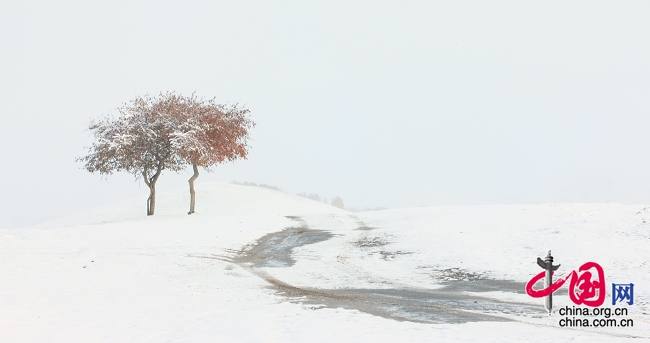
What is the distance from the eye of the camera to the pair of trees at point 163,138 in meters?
44.2

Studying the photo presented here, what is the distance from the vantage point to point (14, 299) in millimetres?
16828

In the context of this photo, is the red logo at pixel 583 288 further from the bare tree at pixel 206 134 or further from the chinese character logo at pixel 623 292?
the bare tree at pixel 206 134

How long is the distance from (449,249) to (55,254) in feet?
57.0

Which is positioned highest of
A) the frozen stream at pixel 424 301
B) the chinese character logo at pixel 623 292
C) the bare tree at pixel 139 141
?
the bare tree at pixel 139 141

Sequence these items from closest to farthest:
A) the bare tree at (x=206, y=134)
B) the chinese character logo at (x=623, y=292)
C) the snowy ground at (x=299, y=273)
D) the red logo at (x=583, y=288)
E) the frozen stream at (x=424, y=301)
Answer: the snowy ground at (x=299, y=273)
the frozen stream at (x=424, y=301)
the red logo at (x=583, y=288)
the chinese character logo at (x=623, y=292)
the bare tree at (x=206, y=134)

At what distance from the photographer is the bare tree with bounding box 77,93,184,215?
44.6 meters

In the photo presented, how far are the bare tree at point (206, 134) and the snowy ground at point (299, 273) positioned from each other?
660 centimetres

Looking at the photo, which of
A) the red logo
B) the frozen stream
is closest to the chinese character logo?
the red logo

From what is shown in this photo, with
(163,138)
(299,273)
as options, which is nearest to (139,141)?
(163,138)

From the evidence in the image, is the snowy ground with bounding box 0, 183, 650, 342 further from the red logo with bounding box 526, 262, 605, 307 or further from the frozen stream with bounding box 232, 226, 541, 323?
the red logo with bounding box 526, 262, 605, 307

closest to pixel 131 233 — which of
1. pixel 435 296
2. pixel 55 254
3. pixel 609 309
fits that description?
pixel 55 254

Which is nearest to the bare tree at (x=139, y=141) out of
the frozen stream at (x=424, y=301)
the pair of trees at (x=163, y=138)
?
the pair of trees at (x=163, y=138)

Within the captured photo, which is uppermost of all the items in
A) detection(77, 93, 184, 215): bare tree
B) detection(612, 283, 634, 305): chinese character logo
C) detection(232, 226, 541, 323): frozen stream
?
detection(77, 93, 184, 215): bare tree

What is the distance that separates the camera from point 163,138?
45.2 meters
